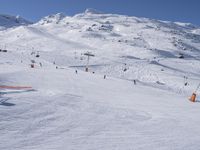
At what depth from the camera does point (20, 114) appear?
29.9 ft

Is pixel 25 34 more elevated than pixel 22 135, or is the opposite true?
pixel 25 34

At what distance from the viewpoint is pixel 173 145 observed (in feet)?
26.7

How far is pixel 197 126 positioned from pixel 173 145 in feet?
10.1

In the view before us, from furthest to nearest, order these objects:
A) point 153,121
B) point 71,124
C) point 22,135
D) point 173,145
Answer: point 153,121, point 71,124, point 173,145, point 22,135

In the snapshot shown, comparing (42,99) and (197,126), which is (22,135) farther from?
(197,126)

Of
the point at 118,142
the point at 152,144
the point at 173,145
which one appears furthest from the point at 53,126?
the point at 173,145

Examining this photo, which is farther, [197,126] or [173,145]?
[197,126]

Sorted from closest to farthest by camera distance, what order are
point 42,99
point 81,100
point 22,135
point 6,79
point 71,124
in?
point 22,135 → point 71,124 → point 42,99 → point 81,100 → point 6,79

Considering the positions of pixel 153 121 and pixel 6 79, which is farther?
pixel 6 79

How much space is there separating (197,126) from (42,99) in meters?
5.62

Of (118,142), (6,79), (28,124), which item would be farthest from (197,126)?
(6,79)

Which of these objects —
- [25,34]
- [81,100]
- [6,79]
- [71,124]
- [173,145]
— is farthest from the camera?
[25,34]

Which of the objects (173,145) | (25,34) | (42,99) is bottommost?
(173,145)

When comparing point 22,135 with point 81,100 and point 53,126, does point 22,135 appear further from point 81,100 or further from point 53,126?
point 81,100
